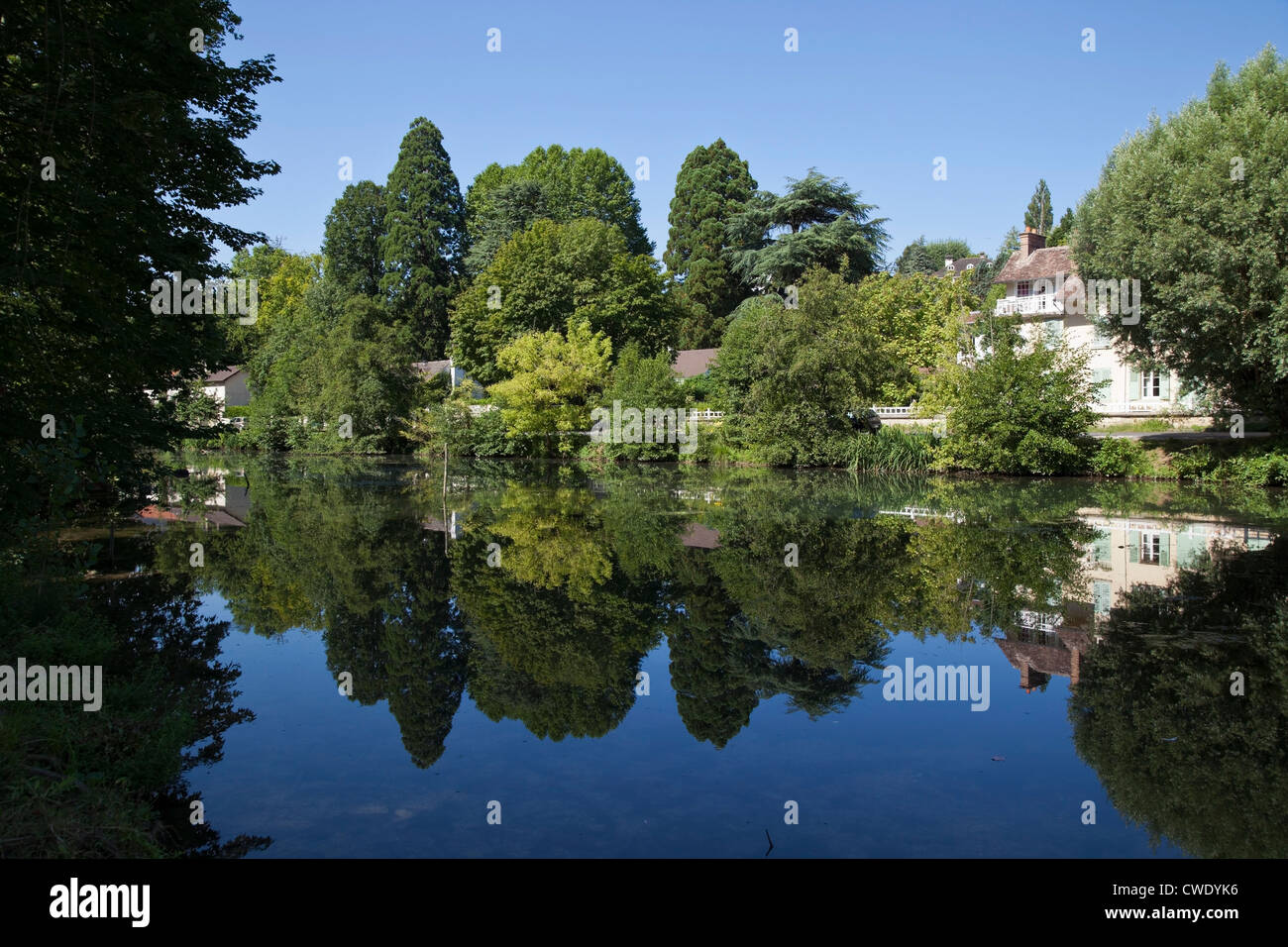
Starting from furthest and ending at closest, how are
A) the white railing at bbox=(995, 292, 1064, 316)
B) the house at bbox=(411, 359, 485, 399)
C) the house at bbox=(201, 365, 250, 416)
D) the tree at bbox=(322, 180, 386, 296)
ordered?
the house at bbox=(201, 365, 250, 416)
the tree at bbox=(322, 180, 386, 296)
the house at bbox=(411, 359, 485, 399)
the white railing at bbox=(995, 292, 1064, 316)

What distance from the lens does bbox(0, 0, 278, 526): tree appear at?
9664 millimetres

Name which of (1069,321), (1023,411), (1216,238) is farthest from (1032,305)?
(1216,238)

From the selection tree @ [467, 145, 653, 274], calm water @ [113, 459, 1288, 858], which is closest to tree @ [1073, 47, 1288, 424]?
calm water @ [113, 459, 1288, 858]

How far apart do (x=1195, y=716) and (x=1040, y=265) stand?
141 feet

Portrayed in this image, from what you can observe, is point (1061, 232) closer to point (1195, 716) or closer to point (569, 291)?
point (569, 291)

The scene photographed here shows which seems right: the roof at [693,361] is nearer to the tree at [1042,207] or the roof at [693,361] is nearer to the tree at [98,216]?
the tree at [98,216]

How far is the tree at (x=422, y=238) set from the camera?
64875mm

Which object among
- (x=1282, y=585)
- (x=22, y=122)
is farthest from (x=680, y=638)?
(x=22, y=122)

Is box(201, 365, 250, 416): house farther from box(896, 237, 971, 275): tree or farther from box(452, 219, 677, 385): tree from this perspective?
box(896, 237, 971, 275): tree

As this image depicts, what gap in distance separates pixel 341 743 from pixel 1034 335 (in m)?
30.0

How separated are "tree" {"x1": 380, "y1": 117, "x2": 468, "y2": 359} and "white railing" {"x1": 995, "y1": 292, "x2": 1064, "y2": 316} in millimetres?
39324

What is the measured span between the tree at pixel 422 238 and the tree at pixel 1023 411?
4418cm
